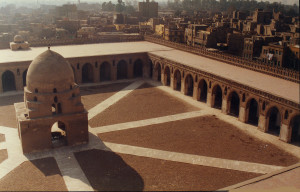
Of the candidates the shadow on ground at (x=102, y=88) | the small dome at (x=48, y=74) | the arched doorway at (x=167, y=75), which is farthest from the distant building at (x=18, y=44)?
the small dome at (x=48, y=74)

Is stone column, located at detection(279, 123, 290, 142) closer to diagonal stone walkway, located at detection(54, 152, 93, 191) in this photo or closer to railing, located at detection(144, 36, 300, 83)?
railing, located at detection(144, 36, 300, 83)

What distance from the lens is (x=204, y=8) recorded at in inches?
6535

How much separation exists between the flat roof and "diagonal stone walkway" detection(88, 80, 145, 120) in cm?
575

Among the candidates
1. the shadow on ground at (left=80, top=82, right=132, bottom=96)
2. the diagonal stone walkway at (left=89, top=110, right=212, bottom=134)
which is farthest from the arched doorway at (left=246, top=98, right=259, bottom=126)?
the shadow on ground at (left=80, top=82, right=132, bottom=96)

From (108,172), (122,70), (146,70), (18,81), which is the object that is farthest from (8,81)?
(108,172)

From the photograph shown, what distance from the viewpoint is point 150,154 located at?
24.0 metres

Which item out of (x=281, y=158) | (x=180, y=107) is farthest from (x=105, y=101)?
(x=281, y=158)

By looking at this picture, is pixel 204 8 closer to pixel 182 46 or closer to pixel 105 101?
pixel 182 46

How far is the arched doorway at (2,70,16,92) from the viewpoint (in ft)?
134

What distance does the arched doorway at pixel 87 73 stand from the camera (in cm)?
4572

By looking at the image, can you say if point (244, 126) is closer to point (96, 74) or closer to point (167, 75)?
point (167, 75)

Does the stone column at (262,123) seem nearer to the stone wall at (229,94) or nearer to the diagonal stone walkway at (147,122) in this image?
the stone wall at (229,94)

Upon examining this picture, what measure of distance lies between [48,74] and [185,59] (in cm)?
2271

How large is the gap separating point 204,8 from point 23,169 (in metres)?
158
